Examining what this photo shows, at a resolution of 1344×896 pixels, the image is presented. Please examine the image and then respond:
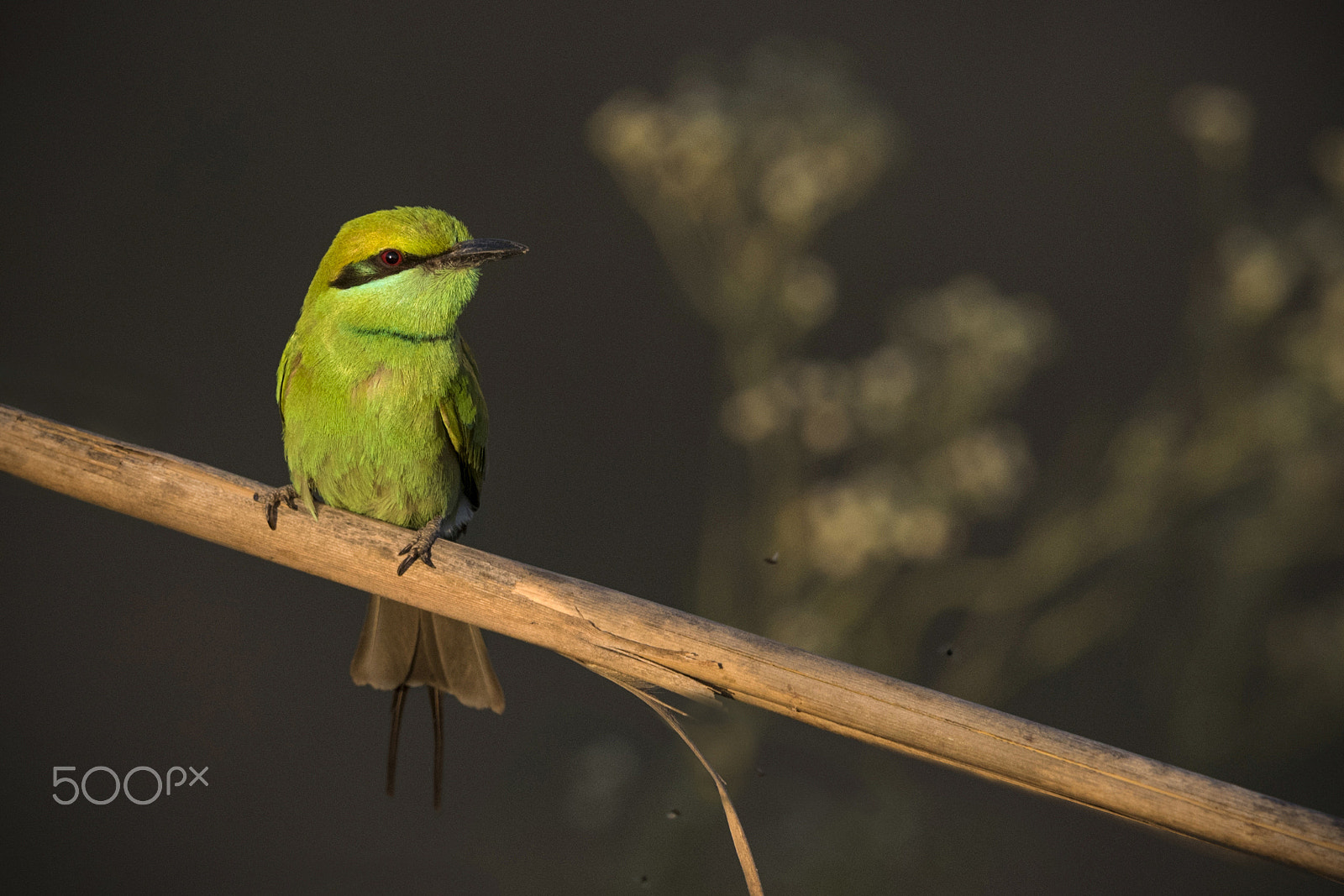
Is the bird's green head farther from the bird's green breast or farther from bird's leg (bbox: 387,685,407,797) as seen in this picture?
bird's leg (bbox: 387,685,407,797)

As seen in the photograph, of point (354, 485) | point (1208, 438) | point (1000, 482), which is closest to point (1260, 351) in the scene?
point (1208, 438)

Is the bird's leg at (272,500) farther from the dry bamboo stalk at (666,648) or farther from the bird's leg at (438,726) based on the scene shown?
the bird's leg at (438,726)

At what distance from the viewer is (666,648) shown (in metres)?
0.71

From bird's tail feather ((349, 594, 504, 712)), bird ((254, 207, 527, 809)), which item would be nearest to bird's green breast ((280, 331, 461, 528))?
bird ((254, 207, 527, 809))

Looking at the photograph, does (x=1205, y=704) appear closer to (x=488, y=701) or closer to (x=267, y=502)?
(x=488, y=701)

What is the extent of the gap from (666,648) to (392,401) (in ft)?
1.23

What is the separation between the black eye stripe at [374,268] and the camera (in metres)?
0.88

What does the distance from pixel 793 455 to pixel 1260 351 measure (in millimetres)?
558

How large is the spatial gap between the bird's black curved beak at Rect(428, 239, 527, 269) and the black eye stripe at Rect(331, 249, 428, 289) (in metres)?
0.02

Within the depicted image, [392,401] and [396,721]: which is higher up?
[392,401]

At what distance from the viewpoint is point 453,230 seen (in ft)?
2.94

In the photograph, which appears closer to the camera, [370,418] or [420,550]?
[420,550]

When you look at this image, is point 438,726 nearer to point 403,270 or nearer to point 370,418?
point 370,418

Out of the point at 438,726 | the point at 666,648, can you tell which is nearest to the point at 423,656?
the point at 438,726
